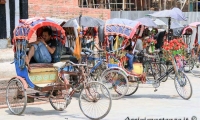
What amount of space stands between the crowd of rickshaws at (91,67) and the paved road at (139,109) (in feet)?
0.75

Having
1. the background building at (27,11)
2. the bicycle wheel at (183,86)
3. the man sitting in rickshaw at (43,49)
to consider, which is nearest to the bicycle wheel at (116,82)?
the bicycle wheel at (183,86)

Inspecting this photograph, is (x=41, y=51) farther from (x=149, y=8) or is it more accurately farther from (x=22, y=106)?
(x=149, y=8)

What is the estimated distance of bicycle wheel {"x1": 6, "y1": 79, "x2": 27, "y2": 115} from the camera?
900 cm

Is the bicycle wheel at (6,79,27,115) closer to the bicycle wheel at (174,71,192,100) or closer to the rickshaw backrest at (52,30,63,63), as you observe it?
the rickshaw backrest at (52,30,63,63)

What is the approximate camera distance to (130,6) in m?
30.8

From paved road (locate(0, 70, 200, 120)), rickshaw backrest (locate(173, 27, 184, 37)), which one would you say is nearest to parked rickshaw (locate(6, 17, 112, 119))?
paved road (locate(0, 70, 200, 120))

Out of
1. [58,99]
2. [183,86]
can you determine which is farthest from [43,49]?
[183,86]

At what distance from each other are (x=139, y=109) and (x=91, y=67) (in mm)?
2165

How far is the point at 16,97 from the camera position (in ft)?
29.8

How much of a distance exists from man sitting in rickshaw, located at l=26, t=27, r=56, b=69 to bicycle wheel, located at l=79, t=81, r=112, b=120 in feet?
4.61

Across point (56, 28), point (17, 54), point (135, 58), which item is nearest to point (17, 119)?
point (17, 54)

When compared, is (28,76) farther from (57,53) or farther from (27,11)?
(27,11)

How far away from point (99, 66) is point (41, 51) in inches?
105

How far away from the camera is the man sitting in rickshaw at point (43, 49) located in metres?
9.34
